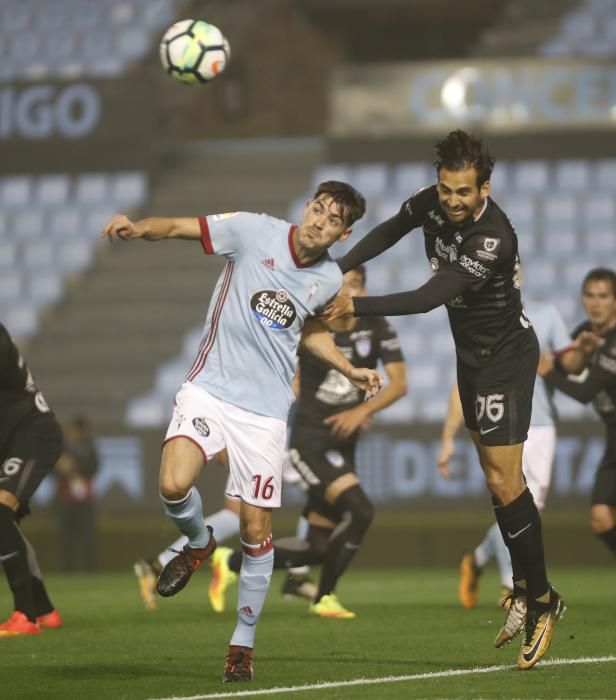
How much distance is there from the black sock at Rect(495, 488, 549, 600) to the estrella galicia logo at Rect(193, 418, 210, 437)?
1391 millimetres

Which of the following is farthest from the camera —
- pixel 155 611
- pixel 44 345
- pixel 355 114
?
pixel 355 114

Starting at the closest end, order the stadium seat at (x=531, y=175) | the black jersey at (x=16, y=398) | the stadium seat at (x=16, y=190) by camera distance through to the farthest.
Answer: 1. the black jersey at (x=16, y=398)
2. the stadium seat at (x=531, y=175)
3. the stadium seat at (x=16, y=190)

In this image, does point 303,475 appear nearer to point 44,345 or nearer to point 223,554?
point 223,554

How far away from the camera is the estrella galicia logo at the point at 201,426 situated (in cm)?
637

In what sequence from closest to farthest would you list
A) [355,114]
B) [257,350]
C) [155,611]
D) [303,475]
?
1. [257,350]
2. [303,475]
3. [155,611]
4. [355,114]

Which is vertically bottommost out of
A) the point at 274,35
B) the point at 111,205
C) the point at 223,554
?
the point at 223,554

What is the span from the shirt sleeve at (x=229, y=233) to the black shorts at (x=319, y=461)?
328 centimetres

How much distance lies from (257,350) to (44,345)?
13.3m

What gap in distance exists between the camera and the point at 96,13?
935 inches

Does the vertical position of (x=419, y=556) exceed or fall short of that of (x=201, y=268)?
it falls short

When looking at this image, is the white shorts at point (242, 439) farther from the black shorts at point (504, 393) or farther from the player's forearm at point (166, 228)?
the black shorts at point (504, 393)

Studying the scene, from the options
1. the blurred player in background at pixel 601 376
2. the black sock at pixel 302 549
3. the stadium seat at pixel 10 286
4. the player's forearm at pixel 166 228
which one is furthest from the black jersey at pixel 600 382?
the stadium seat at pixel 10 286

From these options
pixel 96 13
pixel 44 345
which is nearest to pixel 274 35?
pixel 96 13

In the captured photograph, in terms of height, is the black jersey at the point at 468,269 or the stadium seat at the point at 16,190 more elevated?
the stadium seat at the point at 16,190
